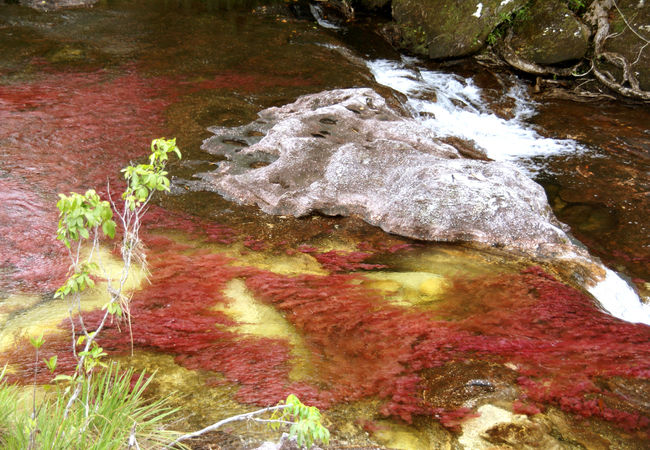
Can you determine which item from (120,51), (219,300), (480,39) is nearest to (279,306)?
(219,300)

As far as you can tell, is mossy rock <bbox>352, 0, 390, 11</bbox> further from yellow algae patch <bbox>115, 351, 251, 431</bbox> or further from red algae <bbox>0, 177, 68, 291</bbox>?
yellow algae patch <bbox>115, 351, 251, 431</bbox>

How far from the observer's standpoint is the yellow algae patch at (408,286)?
440cm

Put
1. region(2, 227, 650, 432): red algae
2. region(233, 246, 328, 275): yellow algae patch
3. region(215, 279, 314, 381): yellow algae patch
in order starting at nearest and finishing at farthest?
region(2, 227, 650, 432): red algae, region(215, 279, 314, 381): yellow algae patch, region(233, 246, 328, 275): yellow algae patch

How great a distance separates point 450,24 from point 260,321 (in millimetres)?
8960

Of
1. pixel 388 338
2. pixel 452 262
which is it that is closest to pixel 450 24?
pixel 452 262

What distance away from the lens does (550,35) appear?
991 cm

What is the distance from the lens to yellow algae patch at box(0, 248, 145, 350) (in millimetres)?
3750

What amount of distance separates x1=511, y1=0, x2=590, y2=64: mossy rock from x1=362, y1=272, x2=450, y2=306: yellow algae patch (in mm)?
7259

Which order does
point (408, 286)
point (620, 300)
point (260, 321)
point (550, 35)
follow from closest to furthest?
point (260, 321) < point (408, 286) < point (620, 300) < point (550, 35)

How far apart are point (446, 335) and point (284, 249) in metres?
1.93

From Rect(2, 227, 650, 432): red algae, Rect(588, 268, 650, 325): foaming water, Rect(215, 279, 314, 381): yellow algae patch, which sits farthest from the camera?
Rect(588, 268, 650, 325): foaming water

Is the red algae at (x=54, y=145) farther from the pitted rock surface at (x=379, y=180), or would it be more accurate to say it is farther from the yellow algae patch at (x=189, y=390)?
the yellow algae patch at (x=189, y=390)

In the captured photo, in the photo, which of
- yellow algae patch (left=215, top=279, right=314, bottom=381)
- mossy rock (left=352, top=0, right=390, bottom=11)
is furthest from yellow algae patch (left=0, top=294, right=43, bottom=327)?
mossy rock (left=352, top=0, right=390, bottom=11)

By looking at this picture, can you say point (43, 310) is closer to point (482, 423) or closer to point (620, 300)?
point (482, 423)
